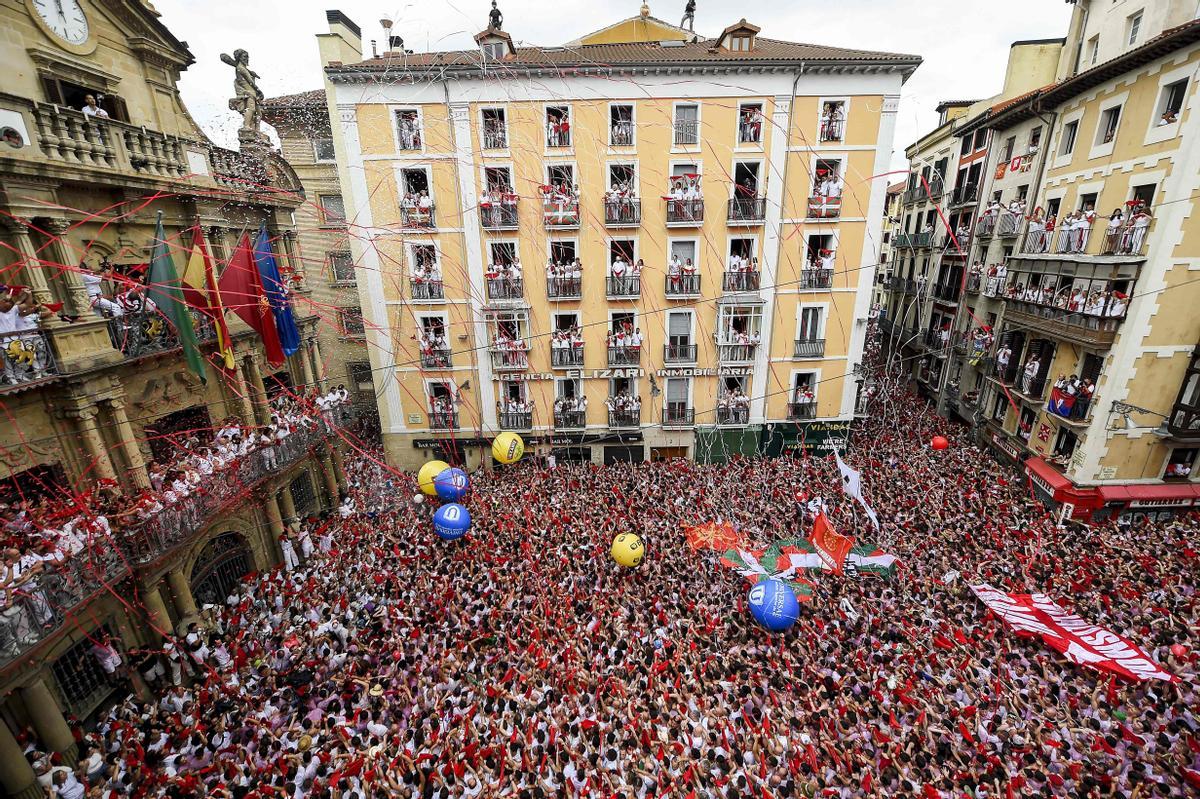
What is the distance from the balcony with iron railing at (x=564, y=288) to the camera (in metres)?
21.8

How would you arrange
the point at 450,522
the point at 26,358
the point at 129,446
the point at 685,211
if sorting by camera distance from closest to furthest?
the point at 26,358, the point at 129,446, the point at 450,522, the point at 685,211

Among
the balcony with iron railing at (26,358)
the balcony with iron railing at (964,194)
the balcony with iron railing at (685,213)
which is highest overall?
the balcony with iron railing at (964,194)

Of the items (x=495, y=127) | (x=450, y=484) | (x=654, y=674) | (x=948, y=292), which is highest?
(x=495, y=127)

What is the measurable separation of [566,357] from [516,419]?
402 centimetres

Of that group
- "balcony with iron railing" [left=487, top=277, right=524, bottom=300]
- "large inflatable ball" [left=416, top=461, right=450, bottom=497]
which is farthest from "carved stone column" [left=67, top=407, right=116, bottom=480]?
"balcony with iron railing" [left=487, top=277, right=524, bottom=300]

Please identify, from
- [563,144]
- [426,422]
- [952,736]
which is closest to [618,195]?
[563,144]

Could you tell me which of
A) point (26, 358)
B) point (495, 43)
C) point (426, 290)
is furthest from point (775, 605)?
point (495, 43)

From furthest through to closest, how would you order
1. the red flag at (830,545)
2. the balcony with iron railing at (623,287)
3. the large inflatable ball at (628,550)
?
the balcony with iron railing at (623,287) → the large inflatable ball at (628,550) → the red flag at (830,545)

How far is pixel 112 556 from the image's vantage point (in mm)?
12172

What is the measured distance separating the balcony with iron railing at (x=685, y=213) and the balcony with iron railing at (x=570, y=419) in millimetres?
9542

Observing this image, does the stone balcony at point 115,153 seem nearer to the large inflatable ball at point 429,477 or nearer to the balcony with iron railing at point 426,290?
the balcony with iron railing at point 426,290

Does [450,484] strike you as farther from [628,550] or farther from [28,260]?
[28,260]

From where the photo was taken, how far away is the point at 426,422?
24203 mm

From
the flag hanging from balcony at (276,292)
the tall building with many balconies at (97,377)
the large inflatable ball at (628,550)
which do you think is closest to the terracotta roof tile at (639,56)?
the tall building with many balconies at (97,377)
